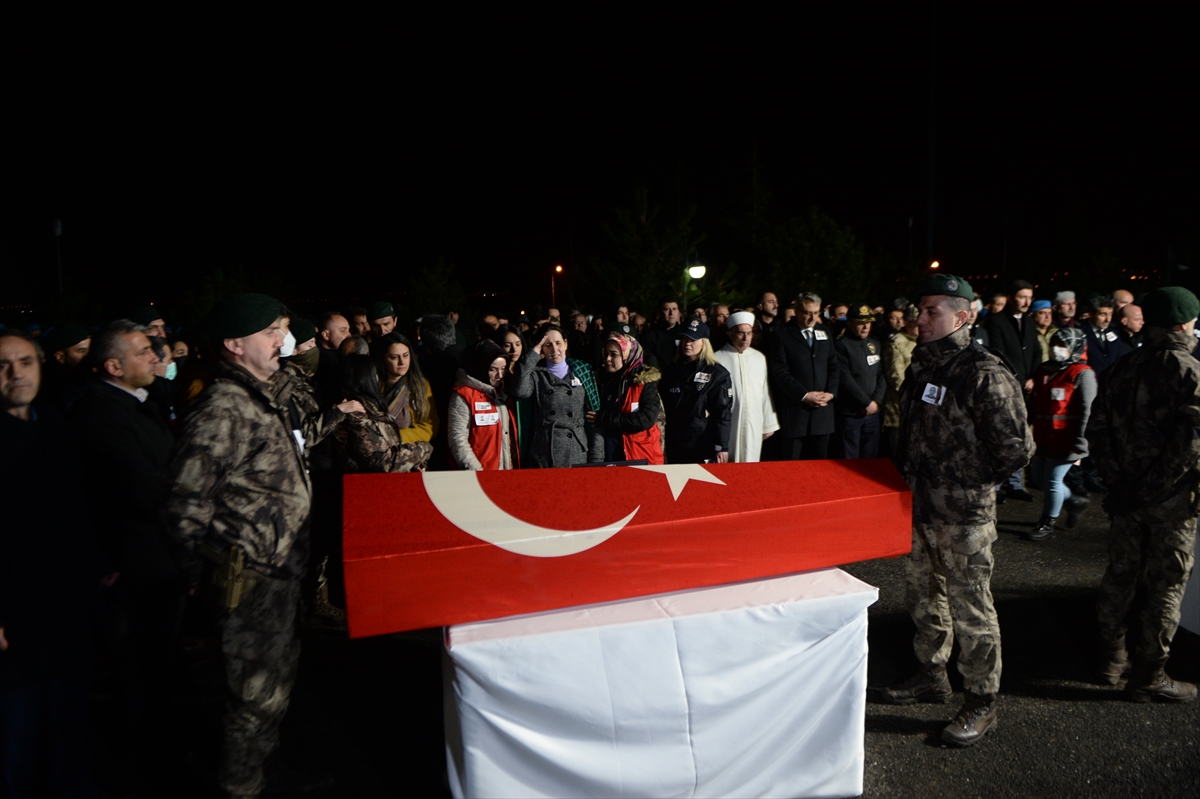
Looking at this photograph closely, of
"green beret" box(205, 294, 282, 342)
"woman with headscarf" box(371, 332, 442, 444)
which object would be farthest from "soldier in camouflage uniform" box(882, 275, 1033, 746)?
"woman with headscarf" box(371, 332, 442, 444)

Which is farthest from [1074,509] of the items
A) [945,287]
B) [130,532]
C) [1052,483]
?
[130,532]

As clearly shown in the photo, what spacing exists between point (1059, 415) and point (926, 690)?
3.34 meters

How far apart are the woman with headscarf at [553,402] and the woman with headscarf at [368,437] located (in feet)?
3.39

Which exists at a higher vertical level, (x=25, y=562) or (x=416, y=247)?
(x=416, y=247)

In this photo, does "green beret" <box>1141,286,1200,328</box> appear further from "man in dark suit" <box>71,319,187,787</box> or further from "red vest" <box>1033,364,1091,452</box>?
"man in dark suit" <box>71,319,187,787</box>

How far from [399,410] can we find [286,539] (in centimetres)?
219

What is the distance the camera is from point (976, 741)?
118 inches

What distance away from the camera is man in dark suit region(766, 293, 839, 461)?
6.37m

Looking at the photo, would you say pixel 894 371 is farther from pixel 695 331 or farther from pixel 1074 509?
pixel 695 331

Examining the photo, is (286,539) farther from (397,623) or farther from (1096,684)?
(1096,684)

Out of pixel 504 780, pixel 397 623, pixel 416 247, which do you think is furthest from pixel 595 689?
pixel 416 247

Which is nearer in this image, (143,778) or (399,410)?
(143,778)

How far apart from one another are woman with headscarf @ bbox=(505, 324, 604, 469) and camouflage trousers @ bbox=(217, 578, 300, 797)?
2.48 metres

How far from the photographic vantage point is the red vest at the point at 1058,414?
555cm
